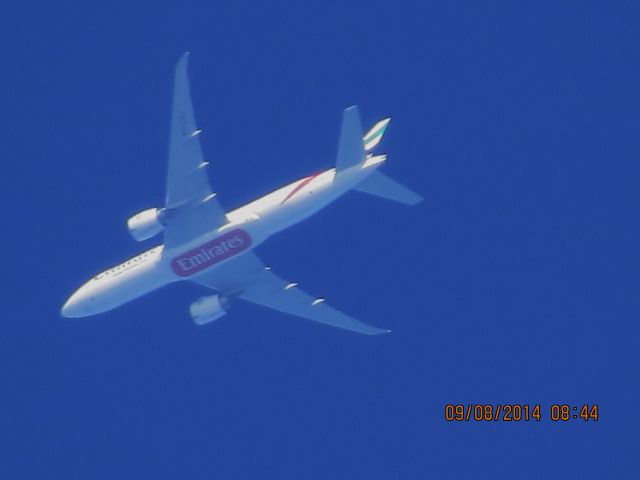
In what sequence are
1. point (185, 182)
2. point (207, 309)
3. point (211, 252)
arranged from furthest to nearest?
1. point (207, 309)
2. point (211, 252)
3. point (185, 182)

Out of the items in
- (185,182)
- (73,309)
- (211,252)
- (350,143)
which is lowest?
(73,309)

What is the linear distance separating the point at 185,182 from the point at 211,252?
158 inches

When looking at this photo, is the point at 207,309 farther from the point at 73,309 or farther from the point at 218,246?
the point at 73,309

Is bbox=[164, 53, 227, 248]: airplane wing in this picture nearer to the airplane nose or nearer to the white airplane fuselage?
the white airplane fuselage

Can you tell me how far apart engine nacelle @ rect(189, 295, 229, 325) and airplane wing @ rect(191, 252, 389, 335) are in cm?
108

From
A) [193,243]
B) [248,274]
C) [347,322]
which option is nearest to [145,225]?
[193,243]

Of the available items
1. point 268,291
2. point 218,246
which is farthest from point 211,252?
point 268,291

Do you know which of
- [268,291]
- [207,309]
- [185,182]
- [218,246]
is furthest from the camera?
[268,291]

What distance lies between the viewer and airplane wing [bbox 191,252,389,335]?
241ft

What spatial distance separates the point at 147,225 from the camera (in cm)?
6775

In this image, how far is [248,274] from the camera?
242ft

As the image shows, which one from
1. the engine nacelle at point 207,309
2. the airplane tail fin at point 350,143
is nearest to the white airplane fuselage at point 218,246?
the airplane tail fin at point 350,143

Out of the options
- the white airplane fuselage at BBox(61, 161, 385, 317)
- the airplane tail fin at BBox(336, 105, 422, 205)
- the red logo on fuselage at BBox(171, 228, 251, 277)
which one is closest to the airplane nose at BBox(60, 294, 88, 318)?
the white airplane fuselage at BBox(61, 161, 385, 317)

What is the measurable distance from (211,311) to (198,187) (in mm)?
7369
